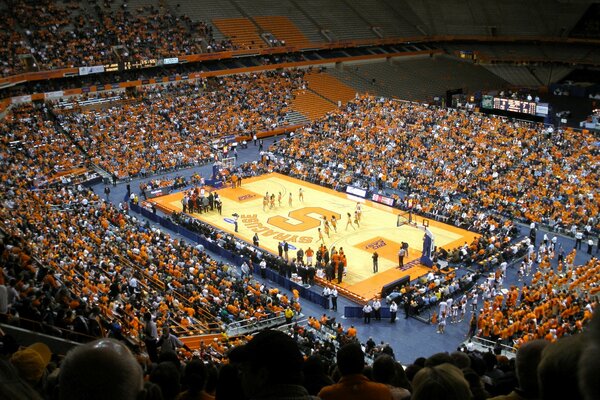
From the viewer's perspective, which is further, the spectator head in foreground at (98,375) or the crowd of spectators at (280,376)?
the spectator head in foreground at (98,375)

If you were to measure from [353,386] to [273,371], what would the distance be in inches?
84.6

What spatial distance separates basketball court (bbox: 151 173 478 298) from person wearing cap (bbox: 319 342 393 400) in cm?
2204

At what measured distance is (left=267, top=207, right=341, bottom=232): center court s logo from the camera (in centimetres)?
3600

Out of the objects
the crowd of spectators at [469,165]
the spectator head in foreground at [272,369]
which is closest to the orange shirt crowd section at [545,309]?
the crowd of spectators at [469,165]

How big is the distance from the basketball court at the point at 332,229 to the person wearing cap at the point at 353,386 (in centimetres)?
2204

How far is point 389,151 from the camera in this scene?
45688 millimetres

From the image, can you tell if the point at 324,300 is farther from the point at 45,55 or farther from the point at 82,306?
the point at 45,55

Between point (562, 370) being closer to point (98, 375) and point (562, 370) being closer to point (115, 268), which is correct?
point (98, 375)

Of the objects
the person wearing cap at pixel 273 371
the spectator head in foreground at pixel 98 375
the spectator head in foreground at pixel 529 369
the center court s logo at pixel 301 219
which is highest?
the spectator head in foreground at pixel 98 375

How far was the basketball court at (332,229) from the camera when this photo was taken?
100ft

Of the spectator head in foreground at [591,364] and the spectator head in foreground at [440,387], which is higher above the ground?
the spectator head in foreground at [591,364]

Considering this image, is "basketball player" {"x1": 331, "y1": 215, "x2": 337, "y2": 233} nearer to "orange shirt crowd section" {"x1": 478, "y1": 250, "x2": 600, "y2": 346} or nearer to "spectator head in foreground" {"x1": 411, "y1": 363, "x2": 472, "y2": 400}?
"orange shirt crowd section" {"x1": 478, "y1": 250, "x2": 600, "y2": 346}

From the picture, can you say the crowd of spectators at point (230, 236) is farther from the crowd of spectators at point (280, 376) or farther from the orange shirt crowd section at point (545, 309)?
the crowd of spectators at point (280, 376)

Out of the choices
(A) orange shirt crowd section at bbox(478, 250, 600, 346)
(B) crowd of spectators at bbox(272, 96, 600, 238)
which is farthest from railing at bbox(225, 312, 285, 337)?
(B) crowd of spectators at bbox(272, 96, 600, 238)
